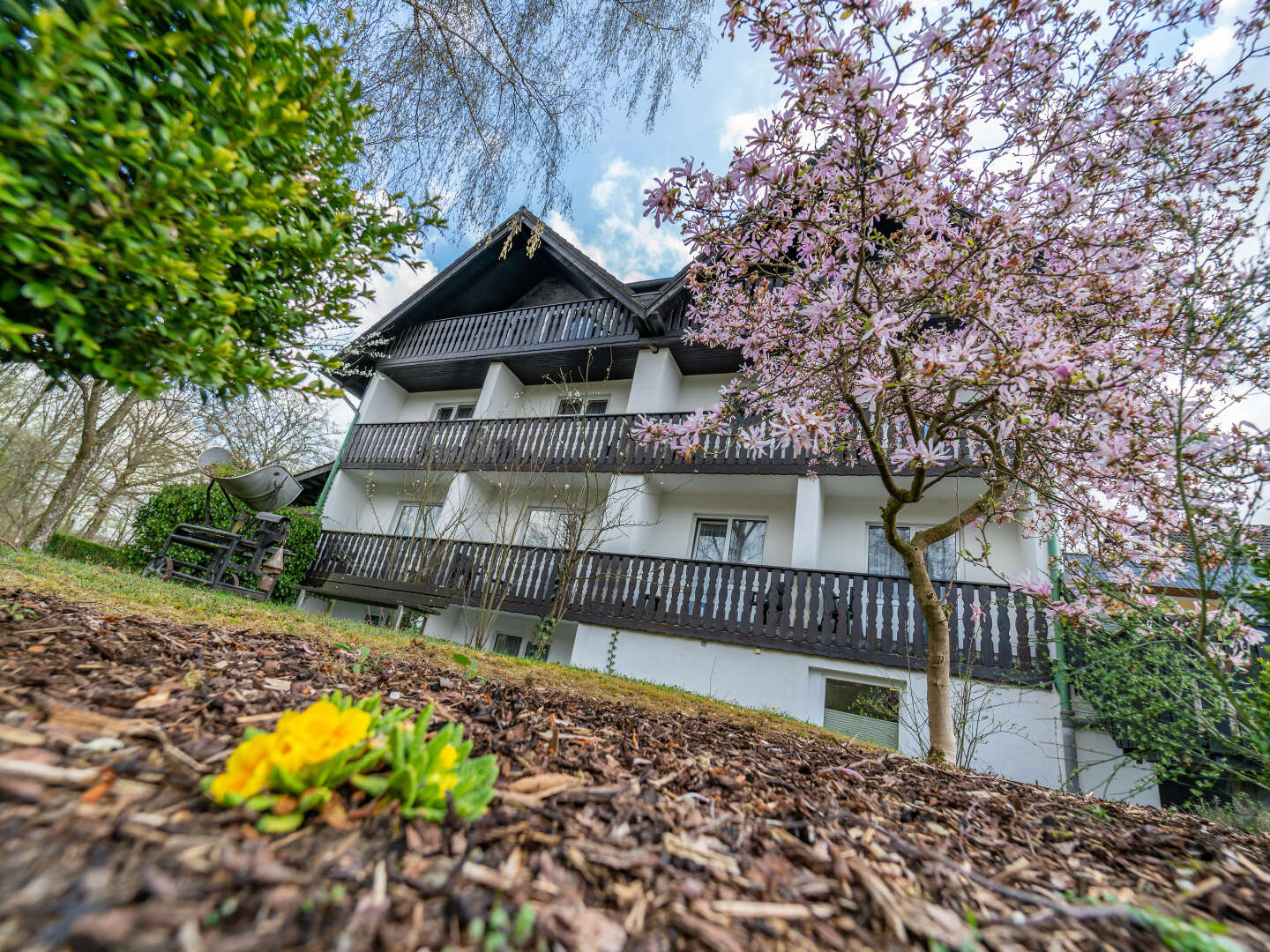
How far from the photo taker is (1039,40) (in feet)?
8.89

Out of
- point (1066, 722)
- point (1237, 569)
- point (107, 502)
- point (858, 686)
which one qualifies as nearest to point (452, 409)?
point (107, 502)

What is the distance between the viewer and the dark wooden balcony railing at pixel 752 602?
20.2 feet

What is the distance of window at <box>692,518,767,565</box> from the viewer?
359 inches

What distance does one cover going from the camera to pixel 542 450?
994 centimetres

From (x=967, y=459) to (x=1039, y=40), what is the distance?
5.45m

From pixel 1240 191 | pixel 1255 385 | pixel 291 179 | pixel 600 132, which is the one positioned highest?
pixel 600 132

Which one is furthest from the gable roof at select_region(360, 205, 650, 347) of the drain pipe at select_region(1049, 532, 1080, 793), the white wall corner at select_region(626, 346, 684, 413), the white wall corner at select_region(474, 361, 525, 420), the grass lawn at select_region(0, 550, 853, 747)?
the drain pipe at select_region(1049, 532, 1080, 793)

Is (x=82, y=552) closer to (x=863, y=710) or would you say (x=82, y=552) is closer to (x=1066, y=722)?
(x=863, y=710)

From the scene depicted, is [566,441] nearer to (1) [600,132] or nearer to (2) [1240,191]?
(1) [600,132]

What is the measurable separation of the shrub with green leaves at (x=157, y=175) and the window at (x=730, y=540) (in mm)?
7952

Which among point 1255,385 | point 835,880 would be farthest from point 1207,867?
point 1255,385

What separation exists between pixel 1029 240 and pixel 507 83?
364 centimetres

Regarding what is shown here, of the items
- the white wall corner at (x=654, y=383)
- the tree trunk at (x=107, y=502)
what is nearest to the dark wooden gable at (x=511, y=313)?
the white wall corner at (x=654, y=383)

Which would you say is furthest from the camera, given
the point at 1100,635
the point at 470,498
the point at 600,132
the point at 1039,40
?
the point at 470,498
